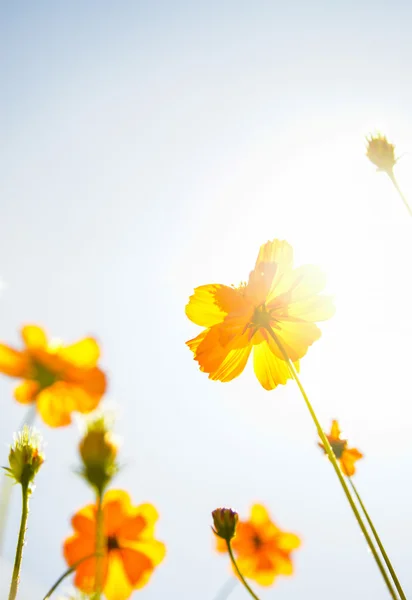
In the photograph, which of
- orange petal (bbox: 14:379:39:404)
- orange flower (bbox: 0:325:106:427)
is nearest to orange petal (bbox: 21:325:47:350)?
orange flower (bbox: 0:325:106:427)

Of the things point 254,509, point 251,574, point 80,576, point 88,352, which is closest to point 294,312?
point 88,352

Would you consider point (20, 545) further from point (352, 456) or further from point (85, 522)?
point (352, 456)

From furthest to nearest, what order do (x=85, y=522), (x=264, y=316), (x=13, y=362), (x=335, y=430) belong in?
(x=335, y=430), (x=85, y=522), (x=264, y=316), (x=13, y=362)

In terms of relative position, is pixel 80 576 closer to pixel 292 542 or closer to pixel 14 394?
pixel 14 394

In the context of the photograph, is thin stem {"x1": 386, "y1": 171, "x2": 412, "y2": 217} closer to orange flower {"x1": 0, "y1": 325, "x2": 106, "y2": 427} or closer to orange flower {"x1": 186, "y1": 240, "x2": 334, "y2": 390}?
orange flower {"x1": 186, "y1": 240, "x2": 334, "y2": 390}

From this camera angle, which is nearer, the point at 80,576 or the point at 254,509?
the point at 80,576

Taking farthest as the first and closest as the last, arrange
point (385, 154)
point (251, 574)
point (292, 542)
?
point (292, 542)
point (251, 574)
point (385, 154)

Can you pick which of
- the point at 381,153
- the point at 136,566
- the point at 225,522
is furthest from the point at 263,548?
the point at 381,153
